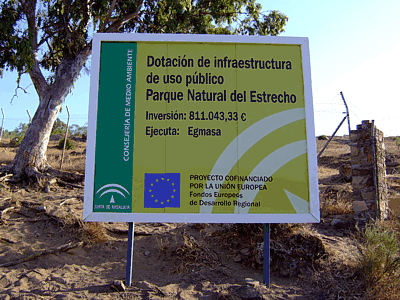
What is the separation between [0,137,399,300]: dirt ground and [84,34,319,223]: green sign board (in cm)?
106

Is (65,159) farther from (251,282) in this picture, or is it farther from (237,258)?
(251,282)

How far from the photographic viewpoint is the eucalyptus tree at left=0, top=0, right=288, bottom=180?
26.7 feet

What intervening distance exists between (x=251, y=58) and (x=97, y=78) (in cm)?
208

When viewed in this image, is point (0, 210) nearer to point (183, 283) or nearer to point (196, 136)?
point (183, 283)

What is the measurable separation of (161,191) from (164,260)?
1.67 metres

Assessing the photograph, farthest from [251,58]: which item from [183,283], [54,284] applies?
[54,284]

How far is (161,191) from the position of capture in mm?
3619

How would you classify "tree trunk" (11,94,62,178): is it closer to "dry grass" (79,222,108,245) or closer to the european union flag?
"dry grass" (79,222,108,245)

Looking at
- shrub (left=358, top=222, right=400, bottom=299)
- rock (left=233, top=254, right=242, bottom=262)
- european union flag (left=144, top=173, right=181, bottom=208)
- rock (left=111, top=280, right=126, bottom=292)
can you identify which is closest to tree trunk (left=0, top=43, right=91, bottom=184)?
rock (left=111, top=280, right=126, bottom=292)

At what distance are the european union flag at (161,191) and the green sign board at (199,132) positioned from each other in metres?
0.01

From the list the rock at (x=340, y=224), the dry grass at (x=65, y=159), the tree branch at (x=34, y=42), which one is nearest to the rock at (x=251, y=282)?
the rock at (x=340, y=224)

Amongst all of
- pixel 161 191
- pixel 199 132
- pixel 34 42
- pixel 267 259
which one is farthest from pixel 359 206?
pixel 34 42

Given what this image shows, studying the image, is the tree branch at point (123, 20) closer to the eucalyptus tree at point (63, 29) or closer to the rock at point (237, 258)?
the eucalyptus tree at point (63, 29)

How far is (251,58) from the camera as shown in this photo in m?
3.85
